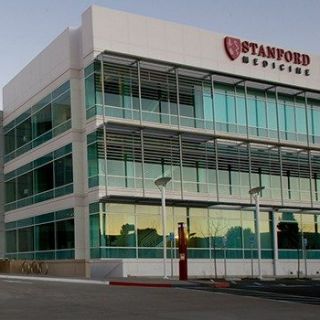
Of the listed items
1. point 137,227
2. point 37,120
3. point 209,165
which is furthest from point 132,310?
point 37,120

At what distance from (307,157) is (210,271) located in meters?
11.6

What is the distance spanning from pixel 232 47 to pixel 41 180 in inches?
583

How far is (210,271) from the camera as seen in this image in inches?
1510

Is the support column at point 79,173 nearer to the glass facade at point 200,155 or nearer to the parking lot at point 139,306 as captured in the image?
the glass facade at point 200,155

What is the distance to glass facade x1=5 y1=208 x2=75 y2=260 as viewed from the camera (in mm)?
38375

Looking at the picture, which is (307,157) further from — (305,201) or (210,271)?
(210,271)

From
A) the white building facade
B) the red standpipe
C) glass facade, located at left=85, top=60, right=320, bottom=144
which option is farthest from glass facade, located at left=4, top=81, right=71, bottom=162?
the red standpipe

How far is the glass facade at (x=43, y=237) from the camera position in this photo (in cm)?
3838

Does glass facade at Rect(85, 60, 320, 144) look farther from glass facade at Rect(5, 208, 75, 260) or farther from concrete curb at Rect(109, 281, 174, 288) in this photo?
concrete curb at Rect(109, 281, 174, 288)

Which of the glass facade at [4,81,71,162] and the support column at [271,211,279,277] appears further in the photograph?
the support column at [271,211,279,277]

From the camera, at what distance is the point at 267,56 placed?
42469 millimetres

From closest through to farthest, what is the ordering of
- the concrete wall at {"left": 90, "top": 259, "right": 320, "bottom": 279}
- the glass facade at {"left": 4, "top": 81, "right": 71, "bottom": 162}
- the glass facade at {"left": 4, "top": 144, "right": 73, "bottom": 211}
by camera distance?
1. the concrete wall at {"left": 90, "top": 259, "right": 320, "bottom": 279}
2. the glass facade at {"left": 4, "top": 144, "right": 73, "bottom": 211}
3. the glass facade at {"left": 4, "top": 81, "right": 71, "bottom": 162}

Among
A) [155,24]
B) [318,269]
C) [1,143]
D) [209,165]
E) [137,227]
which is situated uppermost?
[155,24]

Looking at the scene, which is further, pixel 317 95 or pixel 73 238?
pixel 317 95
